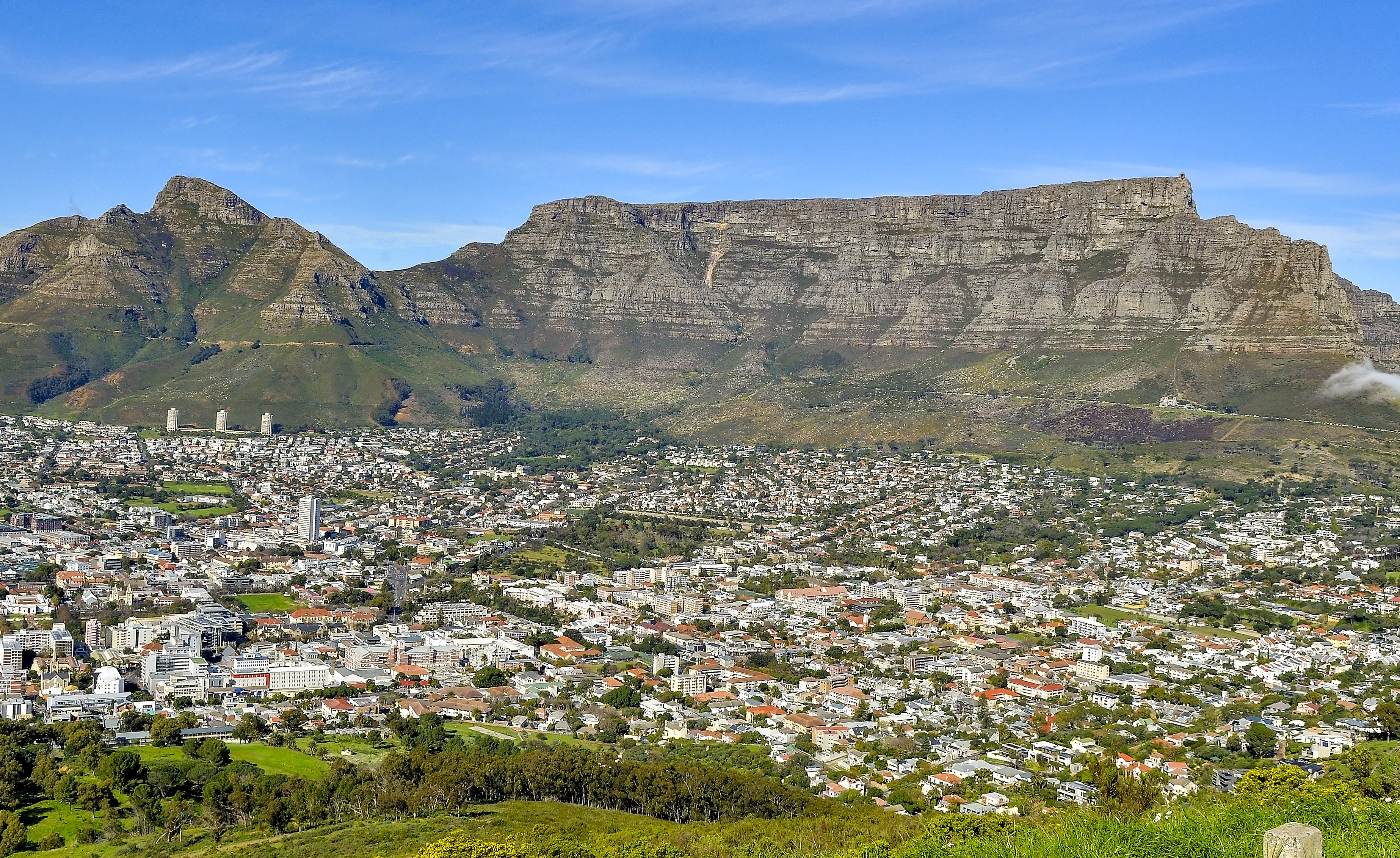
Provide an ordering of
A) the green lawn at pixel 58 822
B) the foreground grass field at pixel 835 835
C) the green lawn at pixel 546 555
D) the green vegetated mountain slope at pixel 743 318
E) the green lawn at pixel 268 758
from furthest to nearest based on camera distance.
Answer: the green vegetated mountain slope at pixel 743 318
the green lawn at pixel 546 555
the green lawn at pixel 268 758
the green lawn at pixel 58 822
the foreground grass field at pixel 835 835

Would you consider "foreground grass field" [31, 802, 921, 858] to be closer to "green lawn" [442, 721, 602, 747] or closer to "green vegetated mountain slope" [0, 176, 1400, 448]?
"green lawn" [442, 721, 602, 747]

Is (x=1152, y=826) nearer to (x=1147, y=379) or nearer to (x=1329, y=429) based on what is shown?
(x=1329, y=429)

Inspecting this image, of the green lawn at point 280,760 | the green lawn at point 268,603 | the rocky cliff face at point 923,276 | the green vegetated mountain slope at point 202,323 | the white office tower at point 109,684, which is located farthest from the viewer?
the green vegetated mountain slope at point 202,323

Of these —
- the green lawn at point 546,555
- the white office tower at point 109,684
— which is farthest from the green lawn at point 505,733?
the green lawn at point 546,555

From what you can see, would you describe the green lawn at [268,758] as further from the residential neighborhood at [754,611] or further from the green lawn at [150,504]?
the green lawn at [150,504]

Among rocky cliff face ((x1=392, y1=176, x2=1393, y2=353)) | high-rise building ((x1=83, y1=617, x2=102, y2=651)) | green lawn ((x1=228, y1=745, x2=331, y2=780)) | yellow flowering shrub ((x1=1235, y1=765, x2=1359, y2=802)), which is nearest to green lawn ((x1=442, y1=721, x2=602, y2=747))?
green lawn ((x1=228, y1=745, x2=331, y2=780))

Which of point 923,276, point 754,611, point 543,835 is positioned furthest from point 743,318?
point 543,835

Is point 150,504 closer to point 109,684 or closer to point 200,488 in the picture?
point 200,488
